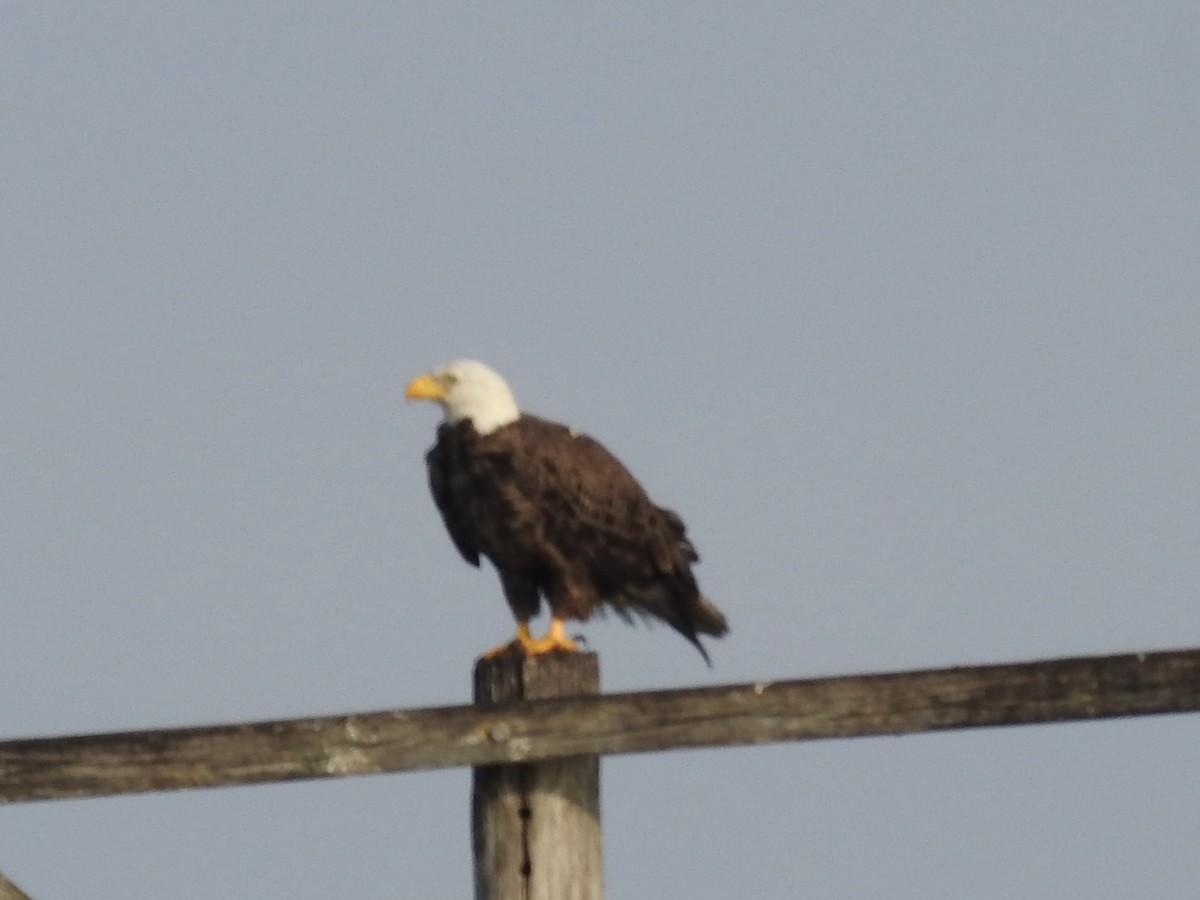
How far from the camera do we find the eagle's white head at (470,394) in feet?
25.9

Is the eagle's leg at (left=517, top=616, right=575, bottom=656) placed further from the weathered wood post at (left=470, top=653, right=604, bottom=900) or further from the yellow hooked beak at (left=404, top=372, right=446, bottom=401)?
the weathered wood post at (left=470, top=653, right=604, bottom=900)

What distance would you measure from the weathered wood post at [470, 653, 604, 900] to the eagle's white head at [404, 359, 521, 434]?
3.68m

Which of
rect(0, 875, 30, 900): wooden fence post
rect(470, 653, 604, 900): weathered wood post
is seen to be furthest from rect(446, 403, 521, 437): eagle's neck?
rect(0, 875, 30, 900): wooden fence post

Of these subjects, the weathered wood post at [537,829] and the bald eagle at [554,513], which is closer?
the weathered wood post at [537,829]

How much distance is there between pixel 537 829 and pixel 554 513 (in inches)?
145

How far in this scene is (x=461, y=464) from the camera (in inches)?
312

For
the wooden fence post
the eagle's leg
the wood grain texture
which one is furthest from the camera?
the eagle's leg

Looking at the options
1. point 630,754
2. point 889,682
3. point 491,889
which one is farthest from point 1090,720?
point 491,889

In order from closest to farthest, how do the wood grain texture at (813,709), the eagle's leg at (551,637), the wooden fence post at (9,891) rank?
the wooden fence post at (9,891) < the wood grain texture at (813,709) < the eagle's leg at (551,637)

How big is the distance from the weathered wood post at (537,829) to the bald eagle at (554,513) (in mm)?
3450

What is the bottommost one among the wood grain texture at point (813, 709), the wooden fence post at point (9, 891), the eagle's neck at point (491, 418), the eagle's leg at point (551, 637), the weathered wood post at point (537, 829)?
the wooden fence post at point (9, 891)

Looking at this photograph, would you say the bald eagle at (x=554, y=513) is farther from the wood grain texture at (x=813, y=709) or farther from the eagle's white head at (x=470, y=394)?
the wood grain texture at (x=813, y=709)

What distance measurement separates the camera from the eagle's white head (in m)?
7.90

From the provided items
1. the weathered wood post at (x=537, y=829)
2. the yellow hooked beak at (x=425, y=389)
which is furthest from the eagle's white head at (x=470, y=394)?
the weathered wood post at (x=537, y=829)
